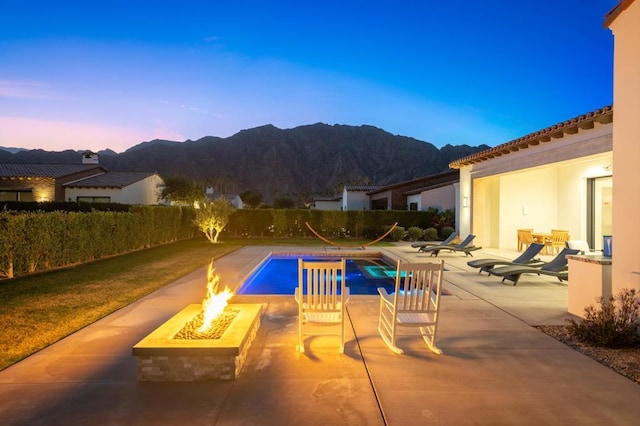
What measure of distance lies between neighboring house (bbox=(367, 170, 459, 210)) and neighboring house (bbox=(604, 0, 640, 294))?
789 inches

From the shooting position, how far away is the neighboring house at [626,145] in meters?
4.72

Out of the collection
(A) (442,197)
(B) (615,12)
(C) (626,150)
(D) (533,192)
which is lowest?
(C) (626,150)

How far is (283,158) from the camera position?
343 feet

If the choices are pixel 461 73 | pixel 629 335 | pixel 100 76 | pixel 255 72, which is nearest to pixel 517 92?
pixel 461 73

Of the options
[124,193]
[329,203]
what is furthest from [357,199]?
[124,193]

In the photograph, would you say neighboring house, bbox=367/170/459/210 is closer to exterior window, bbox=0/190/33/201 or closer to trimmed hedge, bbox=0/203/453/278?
trimmed hedge, bbox=0/203/453/278

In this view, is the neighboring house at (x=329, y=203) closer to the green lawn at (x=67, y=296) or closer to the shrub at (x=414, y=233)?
the shrub at (x=414, y=233)

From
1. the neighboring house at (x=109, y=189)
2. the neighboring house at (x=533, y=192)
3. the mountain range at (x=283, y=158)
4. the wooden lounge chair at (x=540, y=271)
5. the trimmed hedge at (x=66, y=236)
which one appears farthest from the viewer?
the mountain range at (x=283, y=158)

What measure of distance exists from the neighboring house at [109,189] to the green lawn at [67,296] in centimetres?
1862

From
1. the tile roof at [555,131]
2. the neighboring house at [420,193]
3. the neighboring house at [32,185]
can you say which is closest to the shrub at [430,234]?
the neighboring house at [420,193]

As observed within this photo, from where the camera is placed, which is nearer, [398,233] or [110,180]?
[398,233]

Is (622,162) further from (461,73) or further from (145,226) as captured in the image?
(461,73)

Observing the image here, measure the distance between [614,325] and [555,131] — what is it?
7242mm

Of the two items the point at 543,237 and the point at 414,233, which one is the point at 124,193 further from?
the point at 543,237
